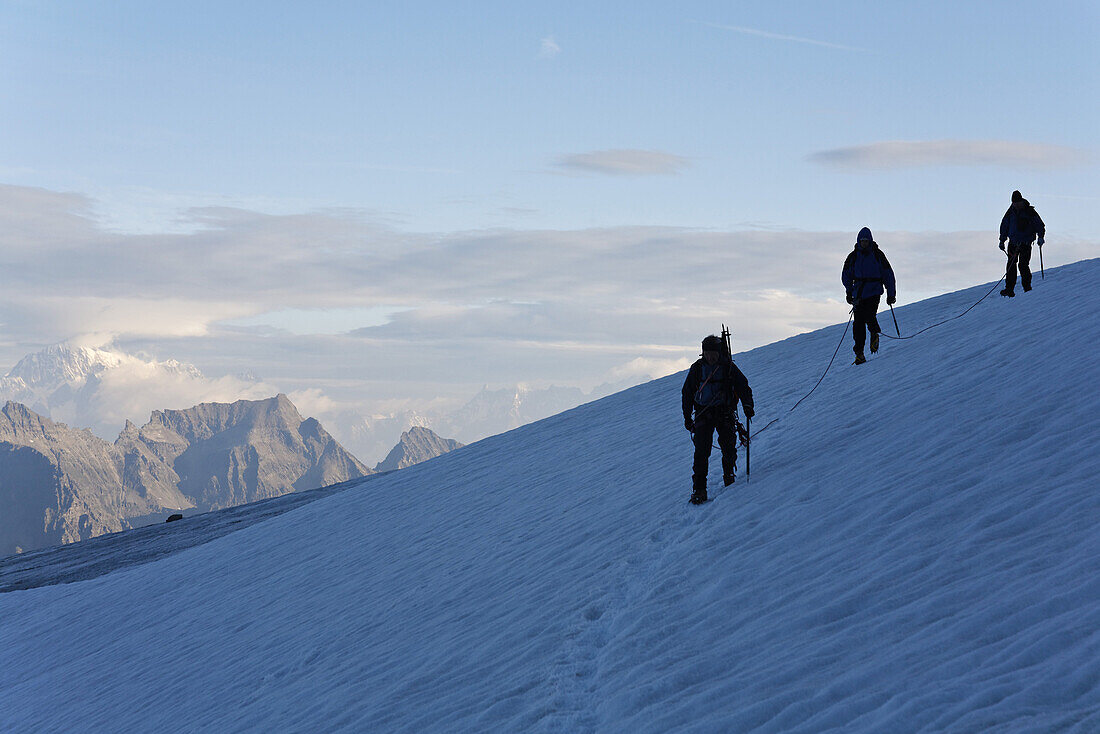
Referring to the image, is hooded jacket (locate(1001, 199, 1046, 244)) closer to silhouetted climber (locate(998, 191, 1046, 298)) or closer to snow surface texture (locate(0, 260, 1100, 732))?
silhouetted climber (locate(998, 191, 1046, 298))

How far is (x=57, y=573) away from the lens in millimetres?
23969

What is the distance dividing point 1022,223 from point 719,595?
1095 cm

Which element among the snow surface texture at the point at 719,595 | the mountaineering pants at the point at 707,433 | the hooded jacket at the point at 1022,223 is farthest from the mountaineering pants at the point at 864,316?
the mountaineering pants at the point at 707,433

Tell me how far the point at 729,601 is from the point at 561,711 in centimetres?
159

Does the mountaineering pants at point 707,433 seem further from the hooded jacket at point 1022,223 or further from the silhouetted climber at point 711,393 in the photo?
the hooded jacket at point 1022,223

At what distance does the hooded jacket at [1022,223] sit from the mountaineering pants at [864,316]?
2956mm

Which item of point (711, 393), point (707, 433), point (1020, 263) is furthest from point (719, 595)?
point (1020, 263)

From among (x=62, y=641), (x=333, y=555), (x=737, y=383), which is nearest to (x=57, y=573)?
(x=62, y=641)

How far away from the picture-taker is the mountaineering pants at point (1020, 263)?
595 inches

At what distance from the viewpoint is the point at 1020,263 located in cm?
1582

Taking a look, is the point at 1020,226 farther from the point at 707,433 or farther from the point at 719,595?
the point at 719,595

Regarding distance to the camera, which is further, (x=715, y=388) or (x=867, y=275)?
(x=867, y=275)

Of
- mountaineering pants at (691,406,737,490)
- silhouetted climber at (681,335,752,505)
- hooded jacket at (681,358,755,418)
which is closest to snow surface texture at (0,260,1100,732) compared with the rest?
mountaineering pants at (691,406,737,490)

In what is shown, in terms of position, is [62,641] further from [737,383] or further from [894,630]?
[894,630]
